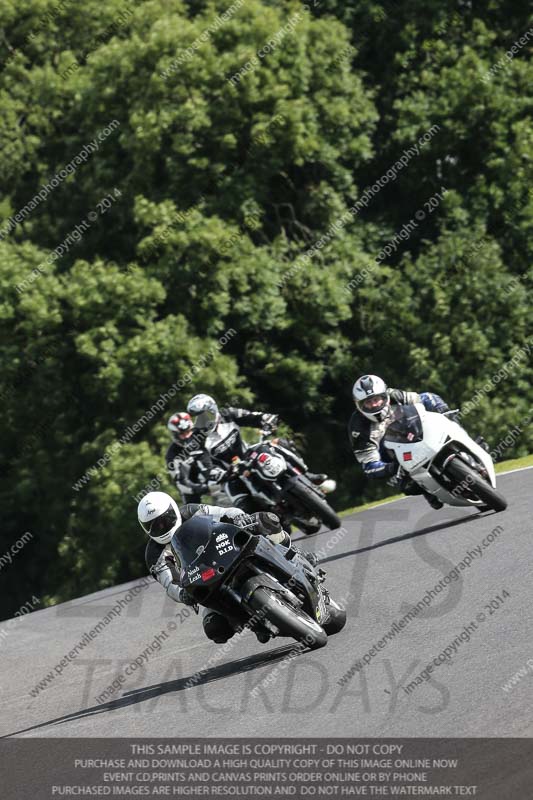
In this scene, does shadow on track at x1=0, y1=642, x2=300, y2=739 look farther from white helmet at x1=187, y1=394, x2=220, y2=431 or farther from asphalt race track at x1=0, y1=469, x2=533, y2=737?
white helmet at x1=187, y1=394, x2=220, y2=431

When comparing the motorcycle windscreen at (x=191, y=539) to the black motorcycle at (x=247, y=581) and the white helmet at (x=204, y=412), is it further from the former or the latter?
the white helmet at (x=204, y=412)

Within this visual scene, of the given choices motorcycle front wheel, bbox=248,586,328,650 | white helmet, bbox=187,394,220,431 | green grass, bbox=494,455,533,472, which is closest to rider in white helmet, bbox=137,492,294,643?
motorcycle front wheel, bbox=248,586,328,650

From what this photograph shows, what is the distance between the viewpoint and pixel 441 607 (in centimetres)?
903

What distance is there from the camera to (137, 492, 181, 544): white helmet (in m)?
8.88

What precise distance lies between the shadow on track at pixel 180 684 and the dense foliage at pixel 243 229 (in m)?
13.9

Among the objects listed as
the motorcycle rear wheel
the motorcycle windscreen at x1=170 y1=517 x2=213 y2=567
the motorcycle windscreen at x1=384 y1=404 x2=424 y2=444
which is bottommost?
the motorcycle rear wheel

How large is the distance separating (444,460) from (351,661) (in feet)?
13.1

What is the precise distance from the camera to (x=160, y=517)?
891cm

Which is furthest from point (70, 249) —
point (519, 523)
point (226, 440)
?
A: point (519, 523)

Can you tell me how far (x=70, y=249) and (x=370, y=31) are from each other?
27.0 feet

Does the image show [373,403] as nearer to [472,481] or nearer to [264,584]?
[472,481]

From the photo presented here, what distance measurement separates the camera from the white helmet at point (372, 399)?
12594 millimetres

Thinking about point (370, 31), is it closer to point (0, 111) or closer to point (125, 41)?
point (125, 41)

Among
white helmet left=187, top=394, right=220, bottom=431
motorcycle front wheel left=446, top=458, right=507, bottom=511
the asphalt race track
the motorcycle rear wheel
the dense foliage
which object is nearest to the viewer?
the asphalt race track
